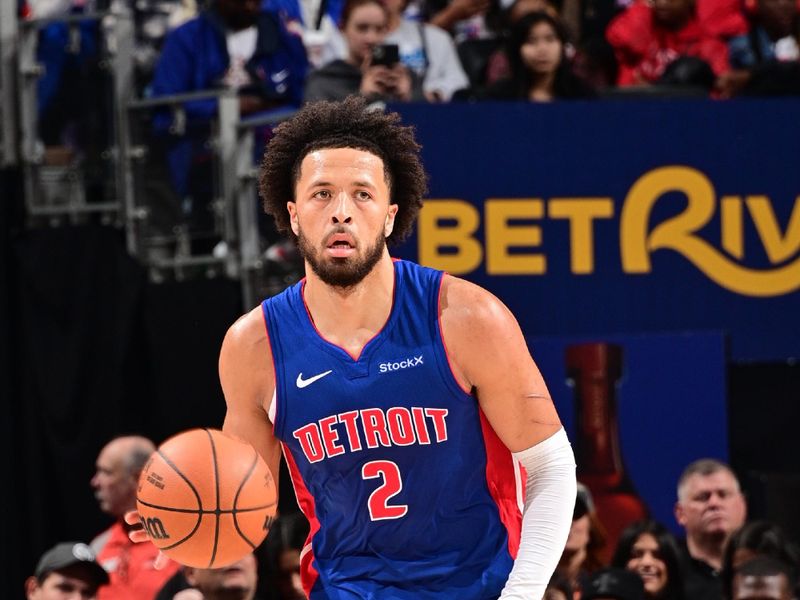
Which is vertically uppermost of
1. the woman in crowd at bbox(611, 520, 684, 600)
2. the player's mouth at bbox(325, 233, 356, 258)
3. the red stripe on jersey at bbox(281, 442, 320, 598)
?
the player's mouth at bbox(325, 233, 356, 258)

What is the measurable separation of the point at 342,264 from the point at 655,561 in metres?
3.27

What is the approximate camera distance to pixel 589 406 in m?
8.02

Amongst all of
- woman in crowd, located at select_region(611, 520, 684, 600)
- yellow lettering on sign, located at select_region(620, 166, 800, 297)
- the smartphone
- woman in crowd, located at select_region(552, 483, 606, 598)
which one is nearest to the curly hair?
woman in crowd, located at select_region(552, 483, 606, 598)

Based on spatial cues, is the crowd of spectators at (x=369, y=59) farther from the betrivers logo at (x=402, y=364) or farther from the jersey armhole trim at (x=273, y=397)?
the betrivers logo at (x=402, y=364)

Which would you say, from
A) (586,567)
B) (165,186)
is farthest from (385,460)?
(165,186)

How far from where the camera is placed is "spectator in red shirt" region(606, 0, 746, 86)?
30.7 feet

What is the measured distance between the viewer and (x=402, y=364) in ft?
14.0

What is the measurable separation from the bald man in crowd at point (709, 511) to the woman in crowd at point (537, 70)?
2162 mm

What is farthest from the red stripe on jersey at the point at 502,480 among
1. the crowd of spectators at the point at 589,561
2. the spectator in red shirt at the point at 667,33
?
the spectator in red shirt at the point at 667,33

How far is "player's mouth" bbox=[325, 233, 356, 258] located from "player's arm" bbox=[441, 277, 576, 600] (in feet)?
1.02

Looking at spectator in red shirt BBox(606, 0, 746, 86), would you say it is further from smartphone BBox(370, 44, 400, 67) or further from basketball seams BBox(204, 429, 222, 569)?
basketball seams BBox(204, 429, 222, 569)

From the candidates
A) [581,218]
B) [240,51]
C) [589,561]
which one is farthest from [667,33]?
[589,561]

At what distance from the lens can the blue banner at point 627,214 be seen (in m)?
A: 8.02

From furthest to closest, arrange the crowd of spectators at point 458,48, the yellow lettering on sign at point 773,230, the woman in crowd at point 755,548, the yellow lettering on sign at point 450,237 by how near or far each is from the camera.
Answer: the crowd of spectators at point 458,48, the yellow lettering on sign at point 773,230, the yellow lettering on sign at point 450,237, the woman in crowd at point 755,548
